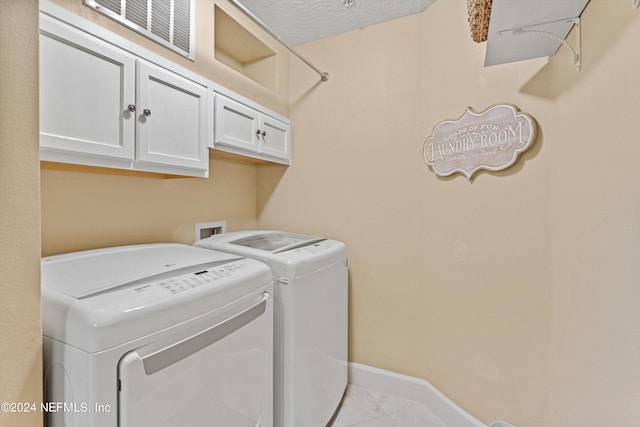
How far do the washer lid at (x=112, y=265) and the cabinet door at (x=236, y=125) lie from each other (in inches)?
27.2

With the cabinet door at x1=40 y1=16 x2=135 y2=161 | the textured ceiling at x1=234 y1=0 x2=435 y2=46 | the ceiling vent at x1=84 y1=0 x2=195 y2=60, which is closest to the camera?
the cabinet door at x1=40 y1=16 x2=135 y2=161

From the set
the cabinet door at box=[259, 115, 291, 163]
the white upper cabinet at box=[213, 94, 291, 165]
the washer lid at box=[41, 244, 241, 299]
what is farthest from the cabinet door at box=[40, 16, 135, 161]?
the cabinet door at box=[259, 115, 291, 163]

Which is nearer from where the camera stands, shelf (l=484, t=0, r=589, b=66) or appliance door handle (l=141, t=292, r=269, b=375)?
appliance door handle (l=141, t=292, r=269, b=375)

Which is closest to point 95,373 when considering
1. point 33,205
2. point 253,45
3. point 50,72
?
point 33,205

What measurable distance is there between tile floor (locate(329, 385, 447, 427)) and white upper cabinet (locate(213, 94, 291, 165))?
1.79 meters

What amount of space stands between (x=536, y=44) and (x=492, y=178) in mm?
624

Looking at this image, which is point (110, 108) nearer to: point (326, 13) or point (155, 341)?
point (155, 341)

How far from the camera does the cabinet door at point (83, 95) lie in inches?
37.9

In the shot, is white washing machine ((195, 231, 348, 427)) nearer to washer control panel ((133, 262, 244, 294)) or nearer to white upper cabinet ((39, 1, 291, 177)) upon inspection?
washer control panel ((133, 262, 244, 294))

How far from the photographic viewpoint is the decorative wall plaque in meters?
1.42

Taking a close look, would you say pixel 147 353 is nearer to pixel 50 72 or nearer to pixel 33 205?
pixel 33 205

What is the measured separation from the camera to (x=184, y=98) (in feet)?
4.73

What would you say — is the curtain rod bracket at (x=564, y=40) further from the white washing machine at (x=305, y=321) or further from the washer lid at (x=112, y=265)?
the washer lid at (x=112, y=265)

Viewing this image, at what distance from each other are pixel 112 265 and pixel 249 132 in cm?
114
